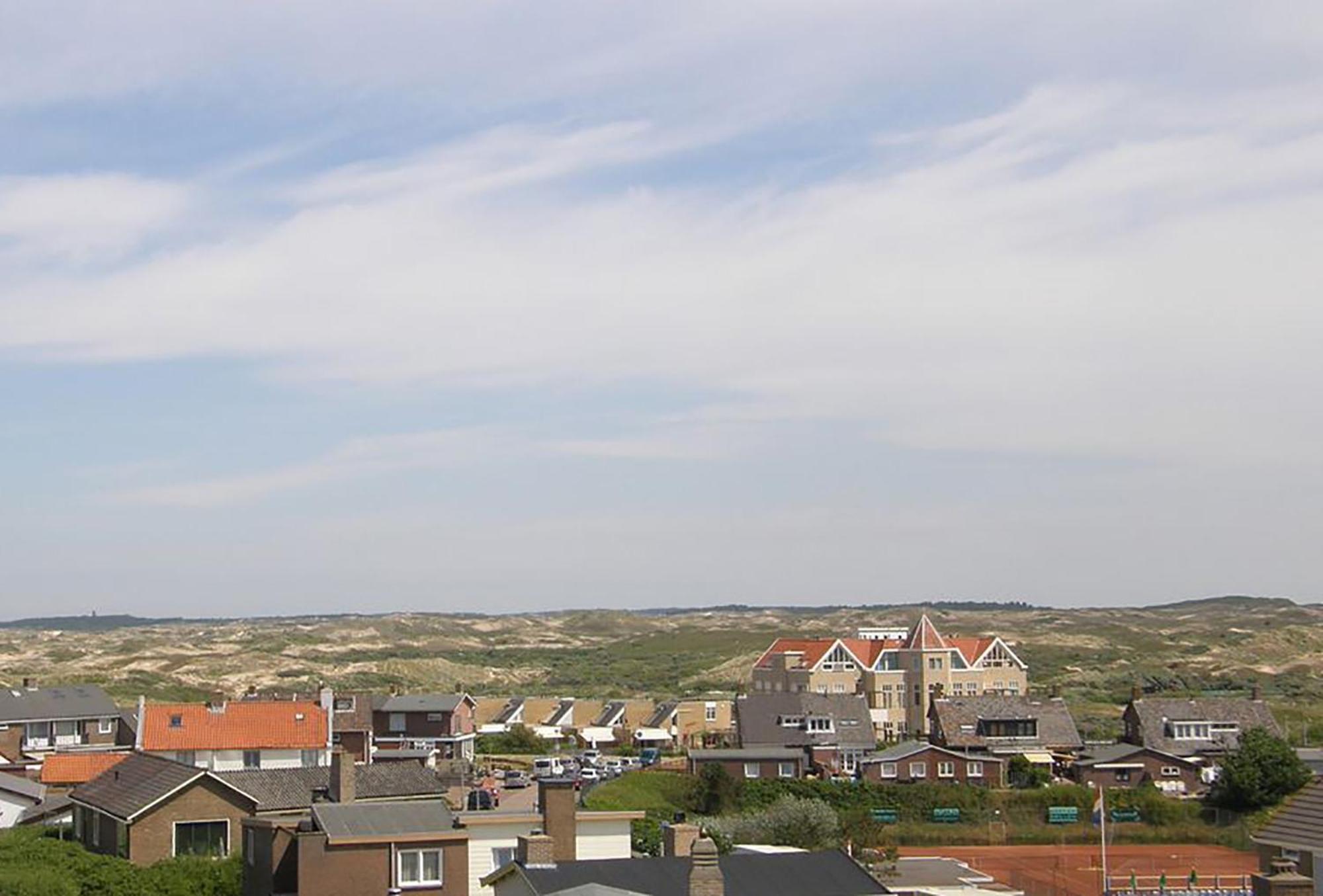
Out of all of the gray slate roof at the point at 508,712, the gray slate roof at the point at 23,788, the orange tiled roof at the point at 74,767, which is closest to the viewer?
the gray slate roof at the point at 23,788

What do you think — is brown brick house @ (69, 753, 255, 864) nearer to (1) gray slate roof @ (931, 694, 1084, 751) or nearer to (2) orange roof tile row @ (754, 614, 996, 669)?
(1) gray slate roof @ (931, 694, 1084, 751)

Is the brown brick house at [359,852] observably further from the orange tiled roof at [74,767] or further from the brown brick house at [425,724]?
the brown brick house at [425,724]

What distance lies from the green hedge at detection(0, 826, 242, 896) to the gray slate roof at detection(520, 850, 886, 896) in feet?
43.5

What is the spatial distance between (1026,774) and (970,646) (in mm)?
28199

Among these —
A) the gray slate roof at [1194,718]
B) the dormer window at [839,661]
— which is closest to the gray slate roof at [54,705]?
the dormer window at [839,661]

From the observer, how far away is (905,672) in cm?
11681

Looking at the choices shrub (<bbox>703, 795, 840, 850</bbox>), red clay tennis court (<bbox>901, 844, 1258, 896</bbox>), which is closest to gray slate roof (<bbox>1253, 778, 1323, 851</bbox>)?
red clay tennis court (<bbox>901, 844, 1258, 896</bbox>)

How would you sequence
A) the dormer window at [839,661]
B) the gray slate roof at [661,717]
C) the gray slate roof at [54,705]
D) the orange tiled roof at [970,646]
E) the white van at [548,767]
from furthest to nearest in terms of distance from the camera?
the dormer window at [839,661]
the orange tiled roof at [970,646]
the gray slate roof at [661,717]
the gray slate roof at [54,705]
the white van at [548,767]

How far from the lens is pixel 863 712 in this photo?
3974 inches

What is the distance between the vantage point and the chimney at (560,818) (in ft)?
134

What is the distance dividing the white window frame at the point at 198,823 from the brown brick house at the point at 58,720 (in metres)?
46.7

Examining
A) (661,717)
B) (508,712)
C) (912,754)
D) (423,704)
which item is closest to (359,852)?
(912,754)

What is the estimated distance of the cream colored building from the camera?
115m

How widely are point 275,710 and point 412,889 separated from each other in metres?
38.8
